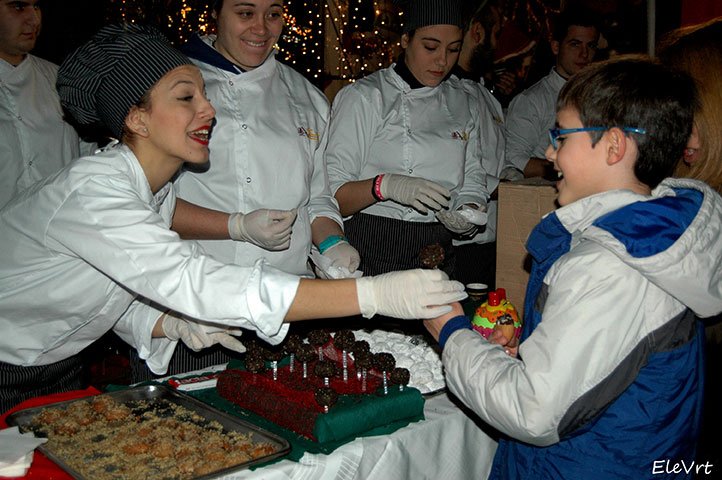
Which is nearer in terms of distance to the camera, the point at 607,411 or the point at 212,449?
the point at 607,411

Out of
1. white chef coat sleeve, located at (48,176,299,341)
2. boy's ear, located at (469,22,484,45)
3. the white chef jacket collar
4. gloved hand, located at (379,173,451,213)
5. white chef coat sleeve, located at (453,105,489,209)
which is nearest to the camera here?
white chef coat sleeve, located at (48,176,299,341)

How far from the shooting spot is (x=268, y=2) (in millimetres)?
2846

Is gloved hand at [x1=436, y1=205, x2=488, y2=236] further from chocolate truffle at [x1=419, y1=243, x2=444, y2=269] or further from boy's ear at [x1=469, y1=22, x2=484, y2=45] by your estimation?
boy's ear at [x1=469, y1=22, x2=484, y2=45]

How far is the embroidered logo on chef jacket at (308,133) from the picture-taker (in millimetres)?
3062

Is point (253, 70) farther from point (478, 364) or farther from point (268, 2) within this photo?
point (478, 364)

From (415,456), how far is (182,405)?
0.71 metres

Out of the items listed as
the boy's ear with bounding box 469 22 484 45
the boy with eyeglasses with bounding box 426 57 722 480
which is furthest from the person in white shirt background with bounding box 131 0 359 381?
the boy's ear with bounding box 469 22 484 45

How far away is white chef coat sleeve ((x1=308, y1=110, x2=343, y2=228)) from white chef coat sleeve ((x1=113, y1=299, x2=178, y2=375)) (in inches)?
37.0

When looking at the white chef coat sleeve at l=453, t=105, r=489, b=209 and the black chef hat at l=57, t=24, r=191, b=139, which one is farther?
the white chef coat sleeve at l=453, t=105, r=489, b=209

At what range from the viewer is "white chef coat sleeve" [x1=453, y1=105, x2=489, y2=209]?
3.67 metres

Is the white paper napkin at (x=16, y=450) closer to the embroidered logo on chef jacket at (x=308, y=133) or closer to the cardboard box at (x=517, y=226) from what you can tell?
the embroidered logo on chef jacket at (x=308, y=133)

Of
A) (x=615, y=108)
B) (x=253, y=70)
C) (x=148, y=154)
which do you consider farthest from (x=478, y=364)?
(x=253, y=70)

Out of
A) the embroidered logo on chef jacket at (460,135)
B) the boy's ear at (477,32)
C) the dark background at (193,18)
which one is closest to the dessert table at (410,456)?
the embroidered logo on chef jacket at (460,135)

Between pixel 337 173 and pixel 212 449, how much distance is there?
1.92 metres
